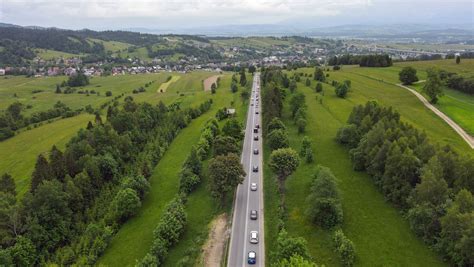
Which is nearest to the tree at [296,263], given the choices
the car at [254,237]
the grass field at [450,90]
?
the car at [254,237]

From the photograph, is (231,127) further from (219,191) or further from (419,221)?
(419,221)

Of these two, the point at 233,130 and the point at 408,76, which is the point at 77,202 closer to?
the point at 233,130

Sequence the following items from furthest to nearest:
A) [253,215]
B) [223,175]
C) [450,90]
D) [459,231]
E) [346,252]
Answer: [450,90] → [223,175] → [253,215] → [346,252] → [459,231]

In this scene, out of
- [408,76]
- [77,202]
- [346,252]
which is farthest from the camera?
[408,76]

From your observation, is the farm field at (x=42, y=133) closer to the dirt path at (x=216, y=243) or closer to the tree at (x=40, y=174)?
the tree at (x=40, y=174)

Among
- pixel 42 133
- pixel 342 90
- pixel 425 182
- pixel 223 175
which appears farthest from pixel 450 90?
pixel 42 133

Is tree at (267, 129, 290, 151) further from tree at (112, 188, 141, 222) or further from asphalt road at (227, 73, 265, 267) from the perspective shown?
tree at (112, 188, 141, 222)

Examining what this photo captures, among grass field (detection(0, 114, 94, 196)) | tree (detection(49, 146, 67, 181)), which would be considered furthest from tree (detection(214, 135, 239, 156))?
grass field (detection(0, 114, 94, 196))
